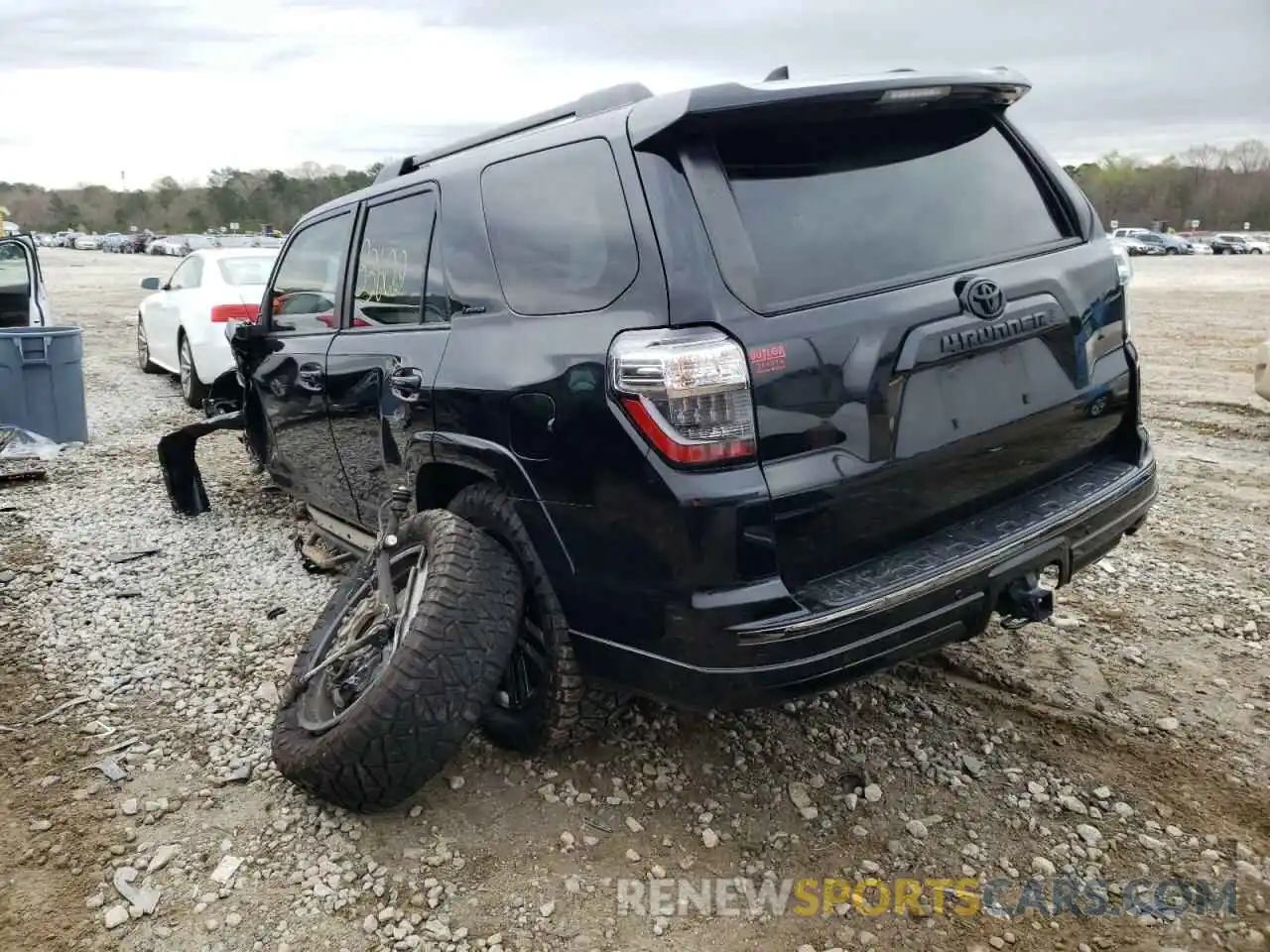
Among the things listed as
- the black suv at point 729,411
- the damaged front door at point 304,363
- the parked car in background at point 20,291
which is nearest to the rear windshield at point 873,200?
the black suv at point 729,411

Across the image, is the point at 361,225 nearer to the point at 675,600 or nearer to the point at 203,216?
the point at 675,600

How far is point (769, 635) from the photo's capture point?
7.53 feet

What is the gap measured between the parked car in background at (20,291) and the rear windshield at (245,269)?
1.58 m

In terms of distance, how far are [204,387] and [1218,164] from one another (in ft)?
375

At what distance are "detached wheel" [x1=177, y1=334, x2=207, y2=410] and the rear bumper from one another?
780 centimetres

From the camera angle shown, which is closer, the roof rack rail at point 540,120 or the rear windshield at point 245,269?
the roof rack rail at point 540,120

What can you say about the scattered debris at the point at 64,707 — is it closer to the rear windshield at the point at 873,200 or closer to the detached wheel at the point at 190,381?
the rear windshield at the point at 873,200

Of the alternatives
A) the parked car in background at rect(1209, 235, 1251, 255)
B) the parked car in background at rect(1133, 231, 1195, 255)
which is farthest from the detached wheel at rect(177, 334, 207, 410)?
the parked car in background at rect(1209, 235, 1251, 255)

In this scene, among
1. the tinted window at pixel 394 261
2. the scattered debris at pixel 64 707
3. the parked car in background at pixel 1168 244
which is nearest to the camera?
the tinted window at pixel 394 261

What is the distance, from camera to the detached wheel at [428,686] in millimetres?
2674

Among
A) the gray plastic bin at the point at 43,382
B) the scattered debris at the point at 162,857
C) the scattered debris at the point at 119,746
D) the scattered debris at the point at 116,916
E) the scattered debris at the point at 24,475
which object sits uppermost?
the gray plastic bin at the point at 43,382

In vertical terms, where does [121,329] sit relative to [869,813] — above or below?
above

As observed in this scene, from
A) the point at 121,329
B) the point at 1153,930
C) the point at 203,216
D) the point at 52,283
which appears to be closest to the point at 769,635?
the point at 1153,930

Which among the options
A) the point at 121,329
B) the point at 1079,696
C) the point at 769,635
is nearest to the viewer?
the point at 769,635
